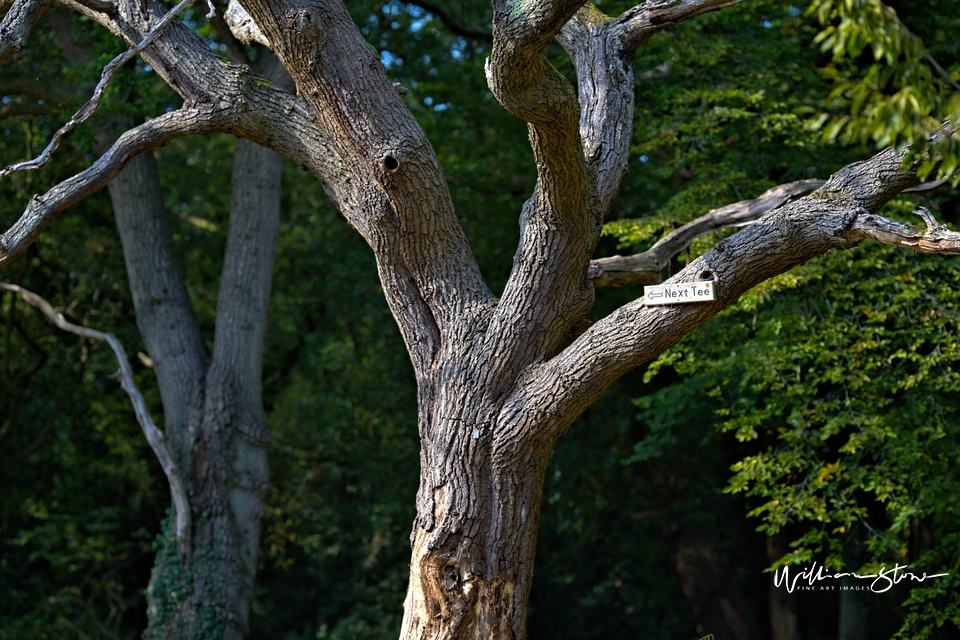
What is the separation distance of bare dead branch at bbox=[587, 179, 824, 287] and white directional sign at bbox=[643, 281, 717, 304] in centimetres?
101

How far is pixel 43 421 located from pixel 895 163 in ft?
33.7

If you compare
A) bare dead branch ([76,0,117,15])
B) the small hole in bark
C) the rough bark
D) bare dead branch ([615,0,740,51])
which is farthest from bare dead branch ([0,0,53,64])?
A: the rough bark

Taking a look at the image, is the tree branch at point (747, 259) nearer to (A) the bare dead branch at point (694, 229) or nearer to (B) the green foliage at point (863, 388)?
(A) the bare dead branch at point (694, 229)

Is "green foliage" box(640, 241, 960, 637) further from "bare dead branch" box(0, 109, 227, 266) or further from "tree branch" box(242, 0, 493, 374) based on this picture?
"bare dead branch" box(0, 109, 227, 266)

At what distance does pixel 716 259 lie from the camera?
364 centimetres

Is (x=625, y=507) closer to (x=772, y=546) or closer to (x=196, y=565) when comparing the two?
(x=772, y=546)

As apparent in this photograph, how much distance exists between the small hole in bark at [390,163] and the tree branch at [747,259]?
3.68 ft

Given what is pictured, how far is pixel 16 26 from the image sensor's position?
4.02 meters

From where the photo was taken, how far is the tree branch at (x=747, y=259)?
3605 millimetres

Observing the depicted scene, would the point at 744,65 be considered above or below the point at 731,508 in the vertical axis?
above

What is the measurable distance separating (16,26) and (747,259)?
3.53 m

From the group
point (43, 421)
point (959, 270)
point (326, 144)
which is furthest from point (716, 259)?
point (43, 421)

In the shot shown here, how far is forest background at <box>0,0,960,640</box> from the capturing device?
703 cm

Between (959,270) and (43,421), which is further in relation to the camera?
(43,421)
